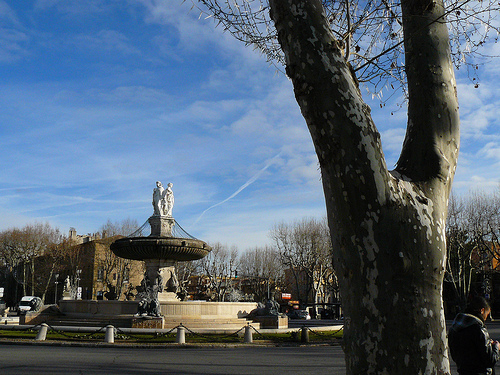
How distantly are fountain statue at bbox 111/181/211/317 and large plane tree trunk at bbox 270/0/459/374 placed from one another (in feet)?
54.7

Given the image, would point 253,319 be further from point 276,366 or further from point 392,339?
point 392,339

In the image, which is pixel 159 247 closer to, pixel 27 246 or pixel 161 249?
pixel 161 249

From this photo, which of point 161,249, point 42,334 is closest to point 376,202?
point 42,334

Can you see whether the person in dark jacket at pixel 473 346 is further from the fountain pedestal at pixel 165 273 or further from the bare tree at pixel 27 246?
the bare tree at pixel 27 246

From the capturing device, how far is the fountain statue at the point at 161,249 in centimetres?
2028

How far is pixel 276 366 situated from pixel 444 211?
24.2 ft

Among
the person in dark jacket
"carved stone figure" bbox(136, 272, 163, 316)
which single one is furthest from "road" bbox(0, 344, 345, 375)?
the person in dark jacket

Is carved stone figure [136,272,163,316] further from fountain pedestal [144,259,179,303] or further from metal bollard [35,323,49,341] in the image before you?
metal bollard [35,323,49,341]

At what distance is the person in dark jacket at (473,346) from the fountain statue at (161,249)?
52.0ft

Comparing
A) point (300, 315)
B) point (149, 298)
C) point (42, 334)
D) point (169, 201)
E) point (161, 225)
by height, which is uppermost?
point (169, 201)

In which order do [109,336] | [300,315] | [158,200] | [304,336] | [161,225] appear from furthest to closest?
[300,315]
[158,200]
[161,225]
[304,336]
[109,336]

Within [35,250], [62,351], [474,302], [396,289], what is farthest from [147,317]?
[35,250]

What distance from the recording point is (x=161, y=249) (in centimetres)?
2044

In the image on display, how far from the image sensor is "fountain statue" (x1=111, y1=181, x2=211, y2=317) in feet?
66.5
